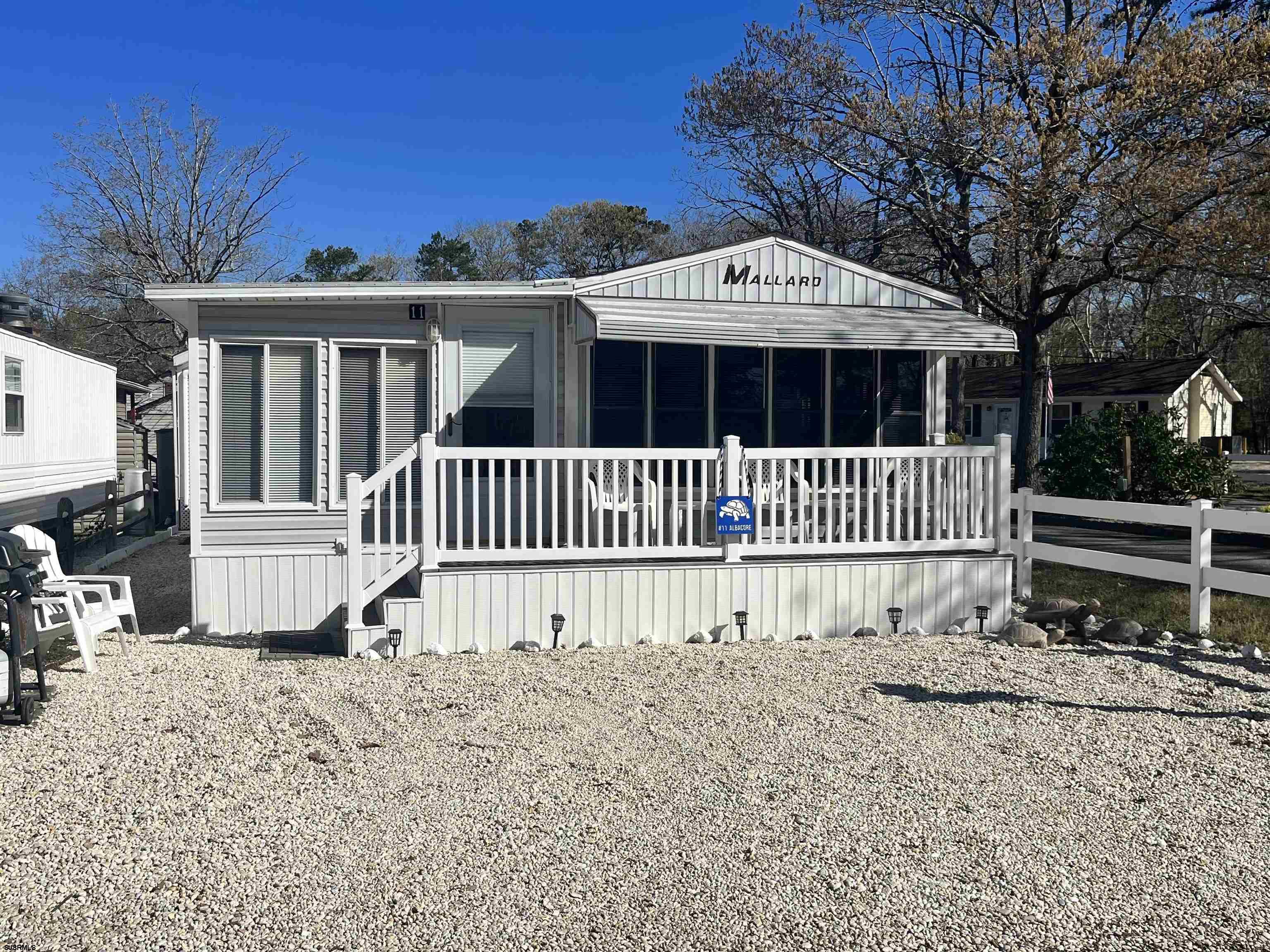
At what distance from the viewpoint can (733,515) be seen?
7.57 m

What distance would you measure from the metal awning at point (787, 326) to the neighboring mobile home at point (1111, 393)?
20.9 meters

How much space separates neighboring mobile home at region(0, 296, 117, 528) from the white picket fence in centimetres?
1054

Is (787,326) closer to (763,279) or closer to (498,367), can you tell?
(763,279)

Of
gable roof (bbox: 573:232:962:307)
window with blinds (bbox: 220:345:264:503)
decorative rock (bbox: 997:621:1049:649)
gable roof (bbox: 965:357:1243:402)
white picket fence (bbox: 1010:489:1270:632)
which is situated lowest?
decorative rock (bbox: 997:621:1049:649)

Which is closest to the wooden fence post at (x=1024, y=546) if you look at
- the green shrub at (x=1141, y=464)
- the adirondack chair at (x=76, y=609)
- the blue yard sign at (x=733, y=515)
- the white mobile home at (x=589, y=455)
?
the white mobile home at (x=589, y=455)

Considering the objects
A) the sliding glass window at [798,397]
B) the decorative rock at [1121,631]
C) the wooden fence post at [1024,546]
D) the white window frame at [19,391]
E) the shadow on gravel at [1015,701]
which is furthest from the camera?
the white window frame at [19,391]

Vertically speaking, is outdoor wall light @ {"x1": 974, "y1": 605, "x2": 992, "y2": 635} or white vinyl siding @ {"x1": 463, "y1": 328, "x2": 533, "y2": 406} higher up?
white vinyl siding @ {"x1": 463, "y1": 328, "x2": 533, "y2": 406}

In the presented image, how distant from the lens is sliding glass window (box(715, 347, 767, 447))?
381 inches

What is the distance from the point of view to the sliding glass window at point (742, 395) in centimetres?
967

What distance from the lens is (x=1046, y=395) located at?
2705 cm

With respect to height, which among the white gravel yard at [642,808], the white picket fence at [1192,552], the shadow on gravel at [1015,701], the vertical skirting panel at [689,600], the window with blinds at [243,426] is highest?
the window with blinds at [243,426]

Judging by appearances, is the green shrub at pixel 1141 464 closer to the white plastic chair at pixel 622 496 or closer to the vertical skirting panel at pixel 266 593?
the white plastic chair at pixel 622 496

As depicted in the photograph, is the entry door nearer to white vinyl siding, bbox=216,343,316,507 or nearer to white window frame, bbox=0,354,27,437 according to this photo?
white vinyl siding, bbox=216,343,316,507

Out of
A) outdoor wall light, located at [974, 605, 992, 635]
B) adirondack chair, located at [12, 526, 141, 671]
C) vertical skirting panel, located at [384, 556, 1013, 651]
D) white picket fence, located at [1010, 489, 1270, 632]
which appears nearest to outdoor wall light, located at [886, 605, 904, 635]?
vertical skirting panel, located at [384, 556, 1013, 651]
